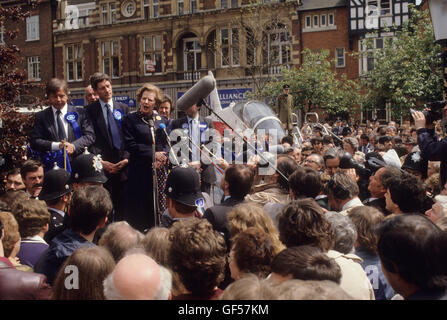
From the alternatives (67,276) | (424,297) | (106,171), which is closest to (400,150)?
(106,171)

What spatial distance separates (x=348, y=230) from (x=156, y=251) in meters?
1.37

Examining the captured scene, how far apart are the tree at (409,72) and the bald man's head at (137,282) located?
20.1 metres

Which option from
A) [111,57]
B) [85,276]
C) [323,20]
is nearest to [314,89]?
[323,20]

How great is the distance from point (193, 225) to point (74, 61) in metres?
36.7

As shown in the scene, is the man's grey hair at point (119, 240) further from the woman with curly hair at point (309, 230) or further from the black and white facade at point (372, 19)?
the black and white facade at point (372, 19)

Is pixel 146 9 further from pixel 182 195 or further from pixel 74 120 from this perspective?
pixel 182 195

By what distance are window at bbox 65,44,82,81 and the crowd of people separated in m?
32.6

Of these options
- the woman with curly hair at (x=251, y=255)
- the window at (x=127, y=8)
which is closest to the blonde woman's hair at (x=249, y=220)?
the woman with curly hair at (x=251, y=255)

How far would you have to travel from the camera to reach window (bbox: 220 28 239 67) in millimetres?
30706

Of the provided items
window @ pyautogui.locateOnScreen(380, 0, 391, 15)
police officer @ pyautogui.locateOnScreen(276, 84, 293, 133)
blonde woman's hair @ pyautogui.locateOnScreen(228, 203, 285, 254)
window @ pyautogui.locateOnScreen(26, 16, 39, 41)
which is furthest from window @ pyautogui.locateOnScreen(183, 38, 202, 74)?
blonde woman's hair @ pyautogui.locateOnScreen(228, 203, 285, 254)

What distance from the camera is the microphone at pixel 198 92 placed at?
5137 millimetres

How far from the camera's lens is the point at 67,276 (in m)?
2.29

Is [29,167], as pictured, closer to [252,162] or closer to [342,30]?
[252,162]

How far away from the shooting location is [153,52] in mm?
33719
